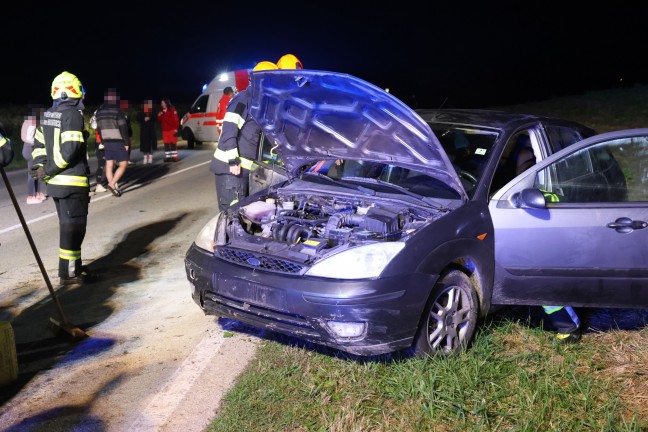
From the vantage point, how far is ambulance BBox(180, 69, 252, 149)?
1814cm

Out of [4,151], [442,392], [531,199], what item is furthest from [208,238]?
[531,199]

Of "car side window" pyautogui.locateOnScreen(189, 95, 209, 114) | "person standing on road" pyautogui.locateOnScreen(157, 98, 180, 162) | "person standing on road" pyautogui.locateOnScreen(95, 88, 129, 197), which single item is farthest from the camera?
"car side window" pyautogui.locateOnScreen(189, 95, 209, 114)

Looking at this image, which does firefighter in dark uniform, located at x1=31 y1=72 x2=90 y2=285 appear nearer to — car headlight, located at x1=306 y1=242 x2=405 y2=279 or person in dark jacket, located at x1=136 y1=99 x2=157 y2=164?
car headlight, located at x1=306 y1=242 x2=405 y2=279

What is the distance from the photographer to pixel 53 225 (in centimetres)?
870

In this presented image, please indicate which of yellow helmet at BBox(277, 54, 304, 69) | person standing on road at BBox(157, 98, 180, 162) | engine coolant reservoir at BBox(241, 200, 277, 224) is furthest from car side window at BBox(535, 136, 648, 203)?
person standing on road at BBox(157, 98, 180, 162)

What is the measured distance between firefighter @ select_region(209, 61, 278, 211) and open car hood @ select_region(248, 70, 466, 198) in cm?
154

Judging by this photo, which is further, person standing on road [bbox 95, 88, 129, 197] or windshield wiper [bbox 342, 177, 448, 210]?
person standing on road [bbox 95, 88, 129, 197]

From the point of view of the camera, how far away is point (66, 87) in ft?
18.8

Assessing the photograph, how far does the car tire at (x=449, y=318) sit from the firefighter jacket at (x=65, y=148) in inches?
143

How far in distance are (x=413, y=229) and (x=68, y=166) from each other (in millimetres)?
3463

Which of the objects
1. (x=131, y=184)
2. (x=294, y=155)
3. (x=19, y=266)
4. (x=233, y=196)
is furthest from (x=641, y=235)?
(x=131, y=184)

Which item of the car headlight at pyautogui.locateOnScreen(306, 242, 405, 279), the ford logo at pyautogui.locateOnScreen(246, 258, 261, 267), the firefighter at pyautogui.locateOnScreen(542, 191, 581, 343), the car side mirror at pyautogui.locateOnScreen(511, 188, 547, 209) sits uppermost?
the car side mirror at pyautogui.locateOnScreen(511, 188, 547, 209)

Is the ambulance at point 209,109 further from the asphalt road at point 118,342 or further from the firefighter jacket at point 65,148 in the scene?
the firefighter jacket at point 65,148

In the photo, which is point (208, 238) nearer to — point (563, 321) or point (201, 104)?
point (563, 321)
